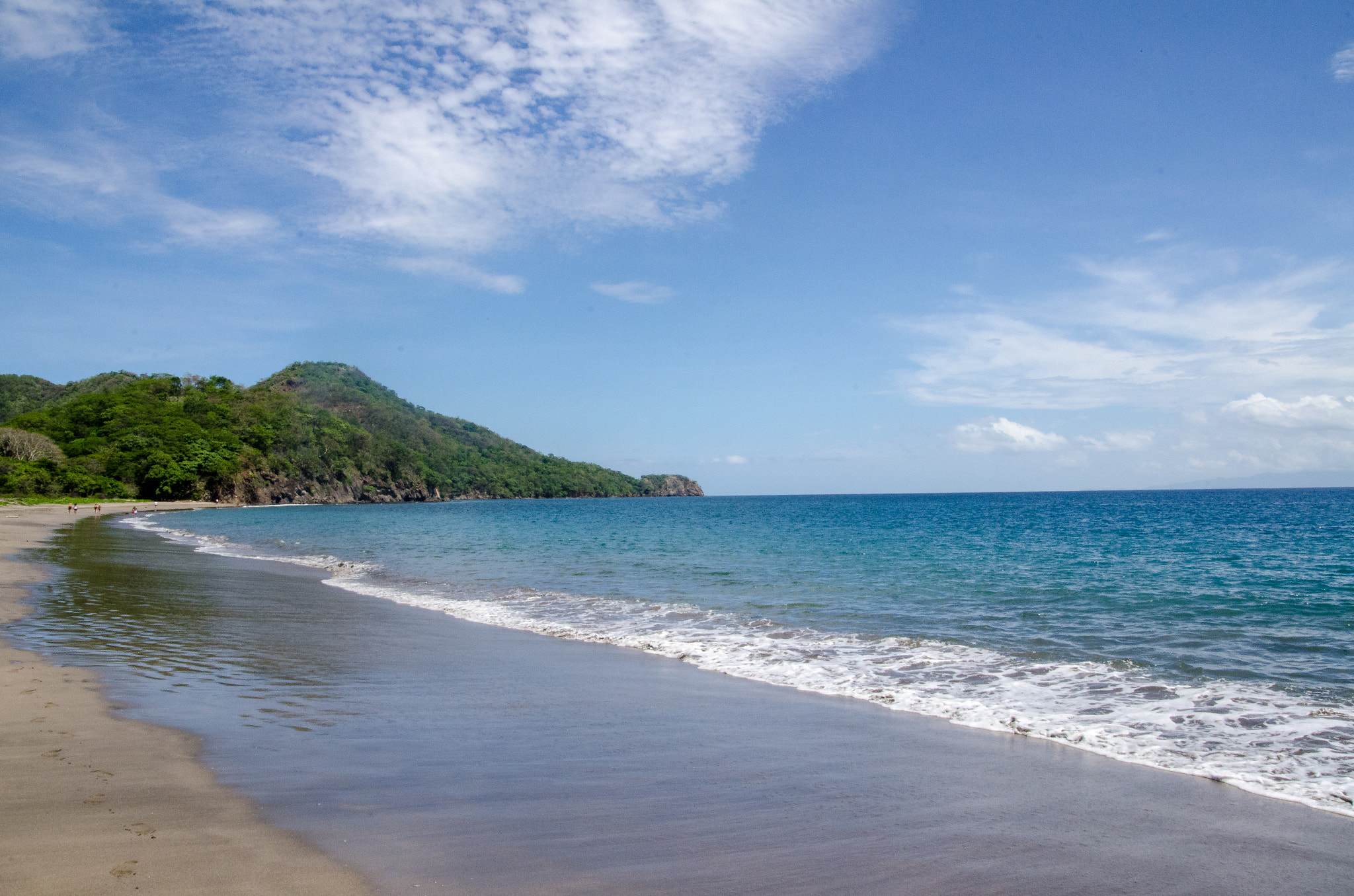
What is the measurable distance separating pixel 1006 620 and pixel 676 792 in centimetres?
1043

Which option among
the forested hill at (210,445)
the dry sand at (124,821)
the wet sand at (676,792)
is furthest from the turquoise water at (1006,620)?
the forested hill at (210,445)

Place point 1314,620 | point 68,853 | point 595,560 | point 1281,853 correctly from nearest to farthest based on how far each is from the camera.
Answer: point 68,853
point 1281,853
point 1314,620
point 595,560

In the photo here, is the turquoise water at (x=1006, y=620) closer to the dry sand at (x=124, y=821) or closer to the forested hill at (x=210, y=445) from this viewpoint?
the dry sand at (x=124, y=821)

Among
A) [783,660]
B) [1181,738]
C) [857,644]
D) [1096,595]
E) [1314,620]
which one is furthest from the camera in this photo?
[1096,595]

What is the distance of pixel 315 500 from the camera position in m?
129

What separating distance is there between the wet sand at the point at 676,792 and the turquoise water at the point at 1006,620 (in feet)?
3.71

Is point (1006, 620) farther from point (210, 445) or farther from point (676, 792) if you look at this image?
point (210, 445)

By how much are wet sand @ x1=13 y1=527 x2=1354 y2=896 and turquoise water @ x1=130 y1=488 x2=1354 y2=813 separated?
44.6 inches

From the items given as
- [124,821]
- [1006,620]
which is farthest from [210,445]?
[124,821]

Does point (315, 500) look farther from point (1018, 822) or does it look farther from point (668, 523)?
point (1018, 822)

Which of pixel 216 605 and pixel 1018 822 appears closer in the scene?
pixel 1018 822

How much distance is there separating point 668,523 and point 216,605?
162ft

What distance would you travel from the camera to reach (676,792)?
5113 mm

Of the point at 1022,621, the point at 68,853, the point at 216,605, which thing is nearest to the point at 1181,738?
the point at 1022,621
